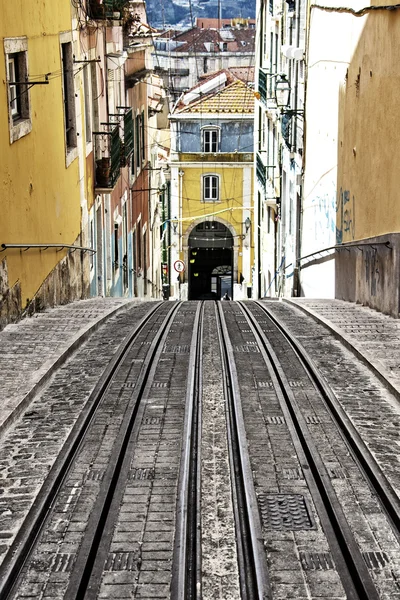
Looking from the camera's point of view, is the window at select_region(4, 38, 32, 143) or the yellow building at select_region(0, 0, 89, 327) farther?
the window at select_region(4, 38, 32, 143)

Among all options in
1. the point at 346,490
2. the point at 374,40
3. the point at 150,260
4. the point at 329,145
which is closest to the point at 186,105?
the point at 150,260

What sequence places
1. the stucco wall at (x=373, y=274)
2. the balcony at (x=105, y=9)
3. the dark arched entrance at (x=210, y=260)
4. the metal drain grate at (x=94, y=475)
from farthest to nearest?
the dark arched entrance at (x=210, y=260)
the balcony at (x=105, y=9)
the stucco wall at (x=373, y=274)
the metal drain grate at (x=94, y=475)

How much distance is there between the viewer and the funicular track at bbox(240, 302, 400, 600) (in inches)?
184

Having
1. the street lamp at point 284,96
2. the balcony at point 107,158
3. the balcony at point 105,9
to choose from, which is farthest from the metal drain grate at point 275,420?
the street lamp at point 284,96

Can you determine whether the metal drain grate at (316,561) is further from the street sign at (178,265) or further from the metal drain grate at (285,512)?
the street sign at (178,265)

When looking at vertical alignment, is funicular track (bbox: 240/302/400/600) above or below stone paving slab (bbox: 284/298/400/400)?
below

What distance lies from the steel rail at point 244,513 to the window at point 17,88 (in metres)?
4.85

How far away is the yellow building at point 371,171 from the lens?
10.8 m

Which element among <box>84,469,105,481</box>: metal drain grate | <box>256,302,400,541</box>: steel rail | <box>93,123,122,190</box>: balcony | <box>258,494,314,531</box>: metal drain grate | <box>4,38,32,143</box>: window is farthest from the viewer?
<box>93,123,122,190</box>: balcony

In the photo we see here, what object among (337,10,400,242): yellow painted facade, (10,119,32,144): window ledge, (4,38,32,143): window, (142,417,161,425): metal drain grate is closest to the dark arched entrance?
(337,10,400,242): yellow painted facade

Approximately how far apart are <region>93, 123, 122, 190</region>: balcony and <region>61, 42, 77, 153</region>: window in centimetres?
185

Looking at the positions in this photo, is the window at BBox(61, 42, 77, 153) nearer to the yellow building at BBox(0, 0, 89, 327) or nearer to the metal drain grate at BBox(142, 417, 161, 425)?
the yellow building at BBox(0, 0, 89, 327)

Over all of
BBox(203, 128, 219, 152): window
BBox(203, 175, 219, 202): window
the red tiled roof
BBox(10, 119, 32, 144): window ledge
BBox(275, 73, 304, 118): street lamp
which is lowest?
BBox(10, 119, 32, 144): window ledge

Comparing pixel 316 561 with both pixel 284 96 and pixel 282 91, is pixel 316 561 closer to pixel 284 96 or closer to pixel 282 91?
pixel 282 91
